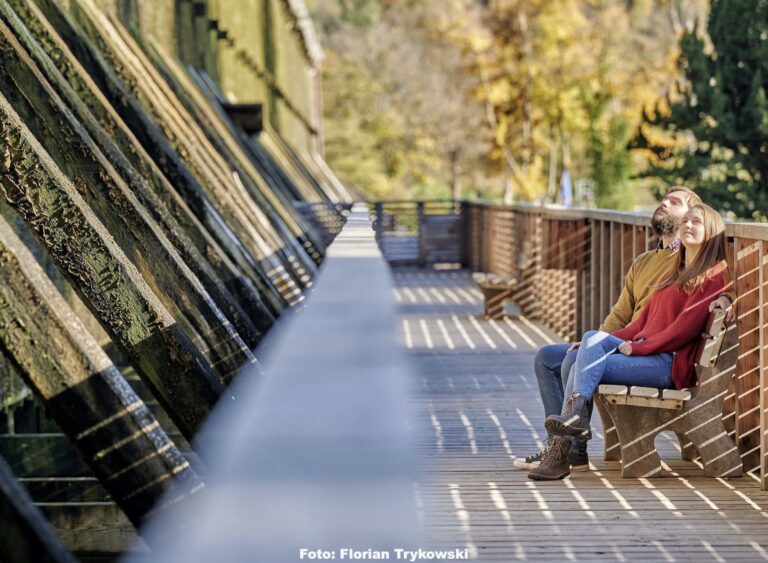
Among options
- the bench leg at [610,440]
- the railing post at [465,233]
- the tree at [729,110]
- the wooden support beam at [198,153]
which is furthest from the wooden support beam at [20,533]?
the railing post at [465,233]

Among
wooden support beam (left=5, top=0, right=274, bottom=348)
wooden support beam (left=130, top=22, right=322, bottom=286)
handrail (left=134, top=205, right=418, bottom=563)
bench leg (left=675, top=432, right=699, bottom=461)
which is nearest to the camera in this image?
handrail (left=134, top=205, right=418, bottom=563)

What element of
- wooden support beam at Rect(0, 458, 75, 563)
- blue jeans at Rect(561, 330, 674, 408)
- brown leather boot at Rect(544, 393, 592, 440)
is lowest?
brown leather boot at Rect(544, 393, 592, 440)

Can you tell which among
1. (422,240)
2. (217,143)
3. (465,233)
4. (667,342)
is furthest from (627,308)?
(422,240)

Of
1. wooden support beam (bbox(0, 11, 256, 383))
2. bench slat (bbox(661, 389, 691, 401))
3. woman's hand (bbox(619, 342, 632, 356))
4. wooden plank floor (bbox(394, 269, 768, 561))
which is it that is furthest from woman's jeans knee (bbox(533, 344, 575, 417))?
wooden support beam (bbox(0, 11, 256, 383))

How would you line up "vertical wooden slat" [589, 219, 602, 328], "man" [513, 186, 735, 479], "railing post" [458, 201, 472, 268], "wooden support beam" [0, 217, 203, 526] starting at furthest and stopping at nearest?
"railing post" [458, 201, 472, 268] < "vertical wooden slat" [589, 219, 602, 328] < "man" [513, 186, 735, 479] < "wooden support beam" [0, 217, 203, 526]

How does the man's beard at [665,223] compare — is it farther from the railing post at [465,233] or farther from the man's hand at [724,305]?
the railing post at [465,233]

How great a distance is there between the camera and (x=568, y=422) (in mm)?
5734

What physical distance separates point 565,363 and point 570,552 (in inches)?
61.9

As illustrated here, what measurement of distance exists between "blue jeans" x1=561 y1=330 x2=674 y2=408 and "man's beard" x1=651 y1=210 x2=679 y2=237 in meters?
0.65

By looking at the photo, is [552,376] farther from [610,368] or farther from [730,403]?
[730,403]

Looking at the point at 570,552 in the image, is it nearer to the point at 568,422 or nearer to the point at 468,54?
the point at 568,422

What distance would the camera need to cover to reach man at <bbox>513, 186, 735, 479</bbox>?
6039mm

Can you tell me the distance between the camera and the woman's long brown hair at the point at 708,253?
5.65 m

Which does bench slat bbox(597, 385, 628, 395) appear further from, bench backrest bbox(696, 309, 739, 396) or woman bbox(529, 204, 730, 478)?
bench backrest bbox(696, 309, 739, 396)
